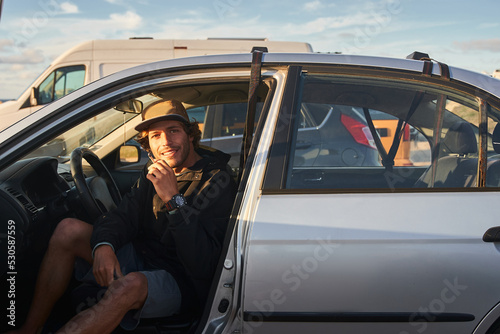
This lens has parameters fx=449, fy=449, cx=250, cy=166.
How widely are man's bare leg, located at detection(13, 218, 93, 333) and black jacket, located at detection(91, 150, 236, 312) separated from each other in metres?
0.13

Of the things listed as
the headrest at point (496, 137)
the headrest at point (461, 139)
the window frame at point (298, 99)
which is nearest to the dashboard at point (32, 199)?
the window frame at point (298, 99)

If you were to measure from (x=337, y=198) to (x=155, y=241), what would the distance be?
3.25 ft

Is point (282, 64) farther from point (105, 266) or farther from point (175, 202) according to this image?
point (105, 266)

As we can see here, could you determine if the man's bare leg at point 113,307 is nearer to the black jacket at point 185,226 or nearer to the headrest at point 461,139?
the black jacket at point 185,226

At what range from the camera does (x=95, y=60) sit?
7883 millimetres

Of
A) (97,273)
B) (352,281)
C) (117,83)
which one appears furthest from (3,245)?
(352,281)

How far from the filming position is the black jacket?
6.39 ft

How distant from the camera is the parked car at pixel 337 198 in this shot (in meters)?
1.72

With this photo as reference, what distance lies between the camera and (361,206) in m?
1.79

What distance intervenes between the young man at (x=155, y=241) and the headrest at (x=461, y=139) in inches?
40.9

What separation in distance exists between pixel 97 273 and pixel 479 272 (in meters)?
1.63

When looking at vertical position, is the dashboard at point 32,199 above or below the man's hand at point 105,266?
above

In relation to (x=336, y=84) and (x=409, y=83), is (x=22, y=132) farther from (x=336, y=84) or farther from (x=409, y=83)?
(x=409, y=83)

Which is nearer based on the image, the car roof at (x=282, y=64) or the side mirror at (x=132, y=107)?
A: the car roof at (x=282, y=64)
